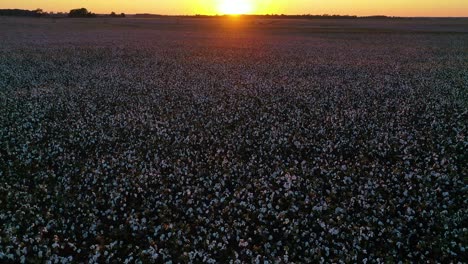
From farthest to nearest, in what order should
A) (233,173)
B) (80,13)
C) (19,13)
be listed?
(80,13), (19,13), (233,173)

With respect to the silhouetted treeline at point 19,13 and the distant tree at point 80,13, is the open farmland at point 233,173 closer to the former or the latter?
the silhouetted treeline at point 19,13

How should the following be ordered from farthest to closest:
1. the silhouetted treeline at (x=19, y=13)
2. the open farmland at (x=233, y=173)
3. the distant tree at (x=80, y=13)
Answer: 1. the distant tree at (x=80, y=13)
2. the silhouetted treeline at (x=19, y=13)
3. the open farmland at (x=233, y=173)

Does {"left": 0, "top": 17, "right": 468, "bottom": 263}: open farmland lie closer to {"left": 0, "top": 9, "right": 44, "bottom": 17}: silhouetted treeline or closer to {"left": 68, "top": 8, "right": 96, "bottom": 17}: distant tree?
{"left": 0, "top": 9, "right": 44, "bottom": 17}: silhouetted treeline

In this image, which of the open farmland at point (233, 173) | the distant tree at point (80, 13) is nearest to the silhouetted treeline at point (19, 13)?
the distant tree at point (80, 13)

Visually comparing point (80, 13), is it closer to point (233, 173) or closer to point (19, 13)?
point (19, 13)

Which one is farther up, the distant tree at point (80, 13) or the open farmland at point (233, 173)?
the distant tree at point (80, 13)

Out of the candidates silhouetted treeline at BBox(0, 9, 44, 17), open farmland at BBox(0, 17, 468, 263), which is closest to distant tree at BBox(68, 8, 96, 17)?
silhouetted treeline at BBox(0, 9, 44, 17)

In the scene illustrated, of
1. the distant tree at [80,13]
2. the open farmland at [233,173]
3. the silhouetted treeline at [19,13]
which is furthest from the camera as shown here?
the distant tree at [80,13]

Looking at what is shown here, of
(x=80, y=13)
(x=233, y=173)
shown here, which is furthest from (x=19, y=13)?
(x=233, y=173)

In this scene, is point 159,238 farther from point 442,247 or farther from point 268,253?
point 442,247
